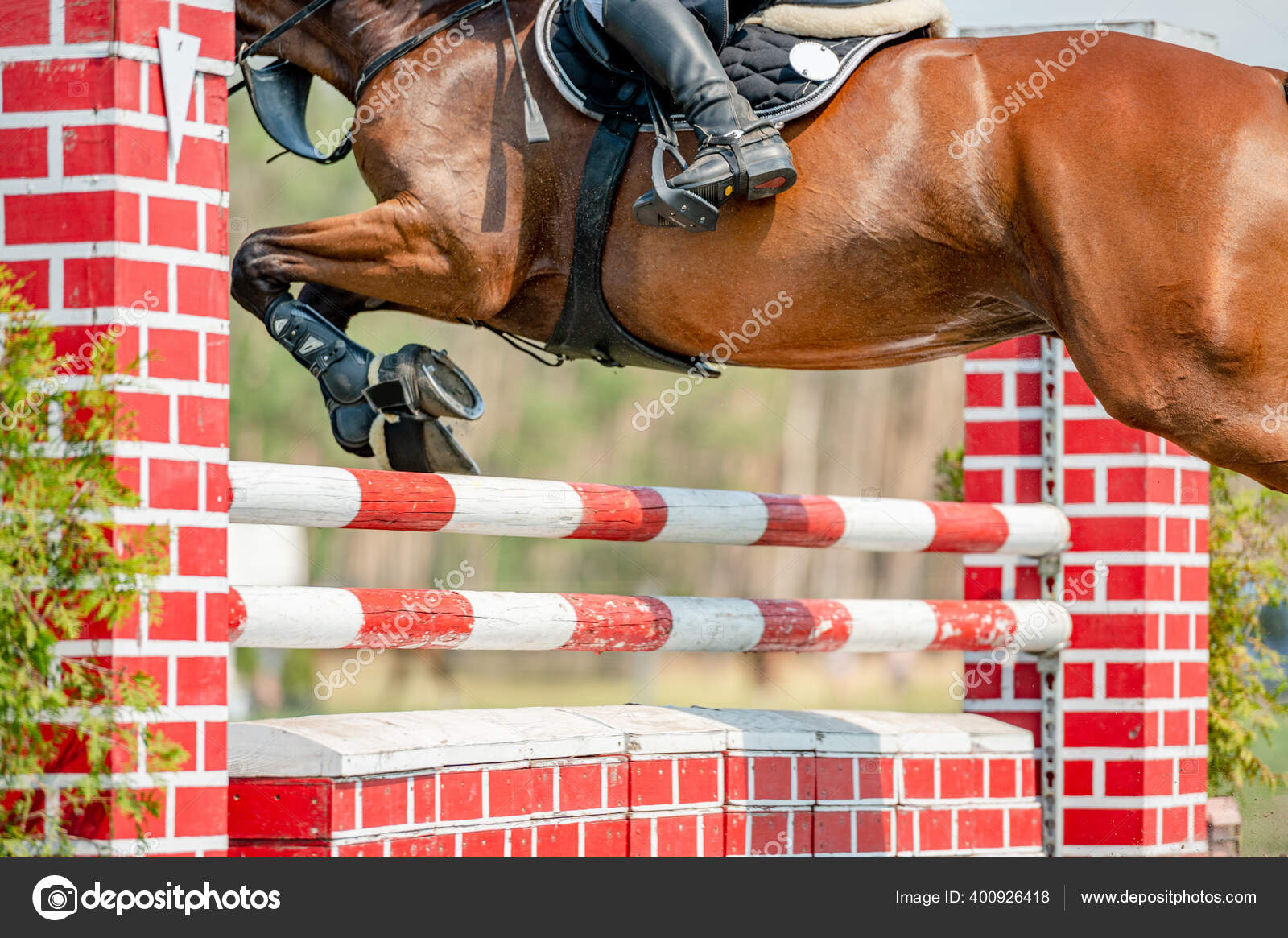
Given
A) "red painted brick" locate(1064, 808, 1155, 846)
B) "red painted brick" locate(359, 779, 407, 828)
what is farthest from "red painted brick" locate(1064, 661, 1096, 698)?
"red painted brick" locate(359, 779, 407, 828)

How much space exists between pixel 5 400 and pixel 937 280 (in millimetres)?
1822

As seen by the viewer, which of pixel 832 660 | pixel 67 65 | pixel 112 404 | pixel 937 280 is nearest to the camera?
pixel 112 404

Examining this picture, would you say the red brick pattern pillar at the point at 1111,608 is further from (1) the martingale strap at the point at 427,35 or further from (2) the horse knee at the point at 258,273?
(2) the horse knee at the point at 258,273

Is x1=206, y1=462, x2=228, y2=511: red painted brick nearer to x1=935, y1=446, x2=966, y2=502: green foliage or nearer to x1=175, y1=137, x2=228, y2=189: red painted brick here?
x1=175, y1=137, x2=228, y2=189: red painted brick

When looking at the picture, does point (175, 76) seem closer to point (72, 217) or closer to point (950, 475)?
point (72, 217)

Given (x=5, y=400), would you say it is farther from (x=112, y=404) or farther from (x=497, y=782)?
(x=497, y=782)

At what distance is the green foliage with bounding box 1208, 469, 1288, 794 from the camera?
534 cm

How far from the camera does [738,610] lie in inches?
151

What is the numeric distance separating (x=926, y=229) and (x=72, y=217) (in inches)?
64.4

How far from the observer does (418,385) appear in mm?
3262

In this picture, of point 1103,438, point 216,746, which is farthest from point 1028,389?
point 216,746

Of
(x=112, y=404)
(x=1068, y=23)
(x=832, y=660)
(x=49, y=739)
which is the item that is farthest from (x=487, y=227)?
(x=832, y=660)

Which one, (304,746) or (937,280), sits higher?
(937,280)
